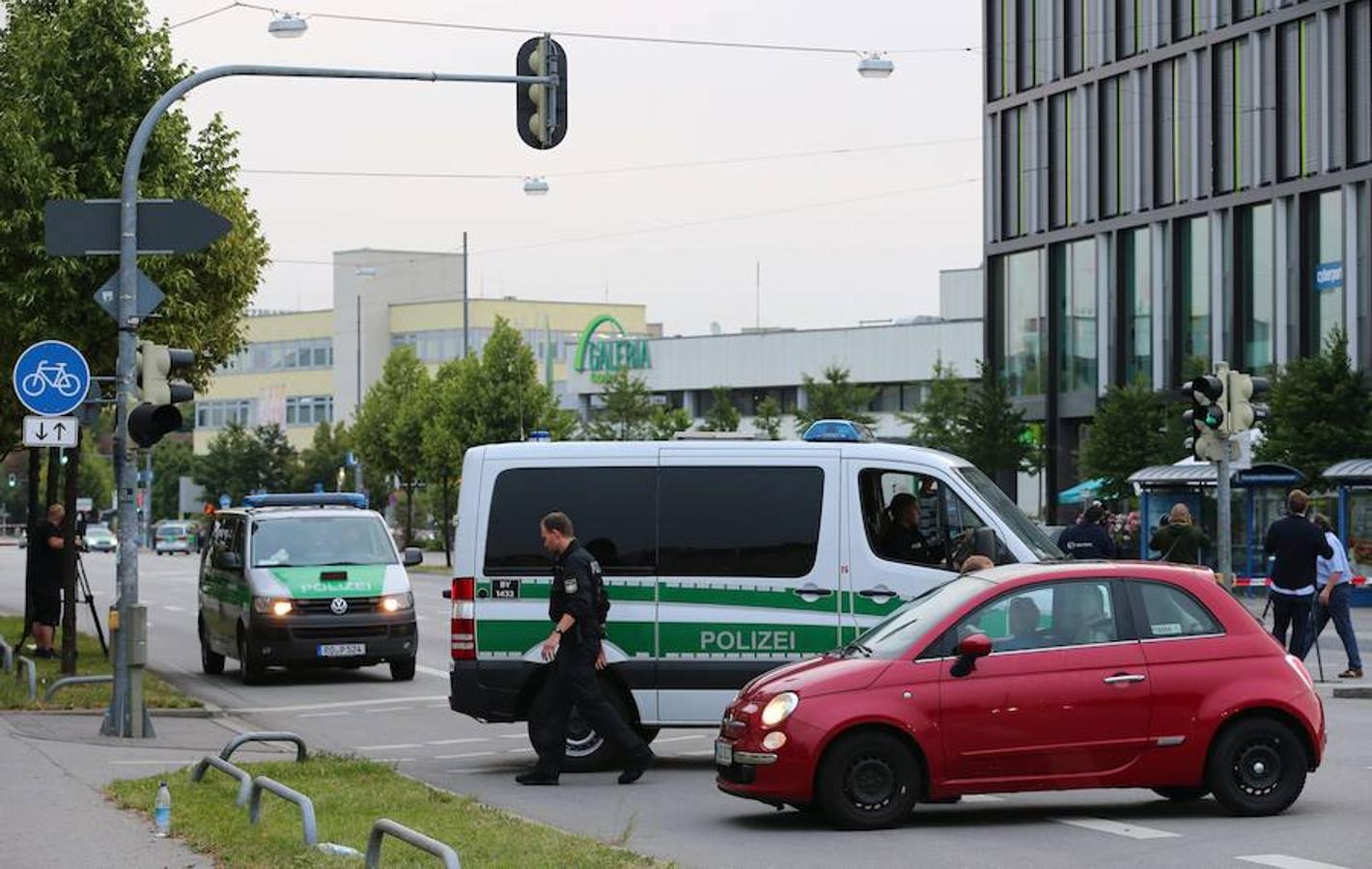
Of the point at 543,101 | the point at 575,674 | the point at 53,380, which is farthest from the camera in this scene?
the point at 543,101

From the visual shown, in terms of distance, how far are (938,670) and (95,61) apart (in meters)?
15.1

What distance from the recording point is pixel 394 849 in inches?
420

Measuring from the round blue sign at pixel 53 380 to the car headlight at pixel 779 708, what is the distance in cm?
825

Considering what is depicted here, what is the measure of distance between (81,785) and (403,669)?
1068 cm

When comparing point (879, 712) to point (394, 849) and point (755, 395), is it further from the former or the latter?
point (755, 395)

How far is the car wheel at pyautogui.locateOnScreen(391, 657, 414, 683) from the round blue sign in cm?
717

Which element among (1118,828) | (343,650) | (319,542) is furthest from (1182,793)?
(319,542)

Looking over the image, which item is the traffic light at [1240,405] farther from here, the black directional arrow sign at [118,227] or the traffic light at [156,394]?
the traffic light at [156,394]

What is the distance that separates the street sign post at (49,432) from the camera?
19.3 m

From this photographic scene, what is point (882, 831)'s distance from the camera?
1230cm

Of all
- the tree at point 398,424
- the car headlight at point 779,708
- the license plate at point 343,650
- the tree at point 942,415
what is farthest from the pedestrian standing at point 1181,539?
the tree at point 398,424

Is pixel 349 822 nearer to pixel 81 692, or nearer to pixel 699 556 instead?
pixel 699 556

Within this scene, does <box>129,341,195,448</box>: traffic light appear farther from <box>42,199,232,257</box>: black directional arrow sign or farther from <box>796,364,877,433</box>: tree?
<box>796,364,877,433</box>: tree

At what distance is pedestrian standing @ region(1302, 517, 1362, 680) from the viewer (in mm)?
23109
